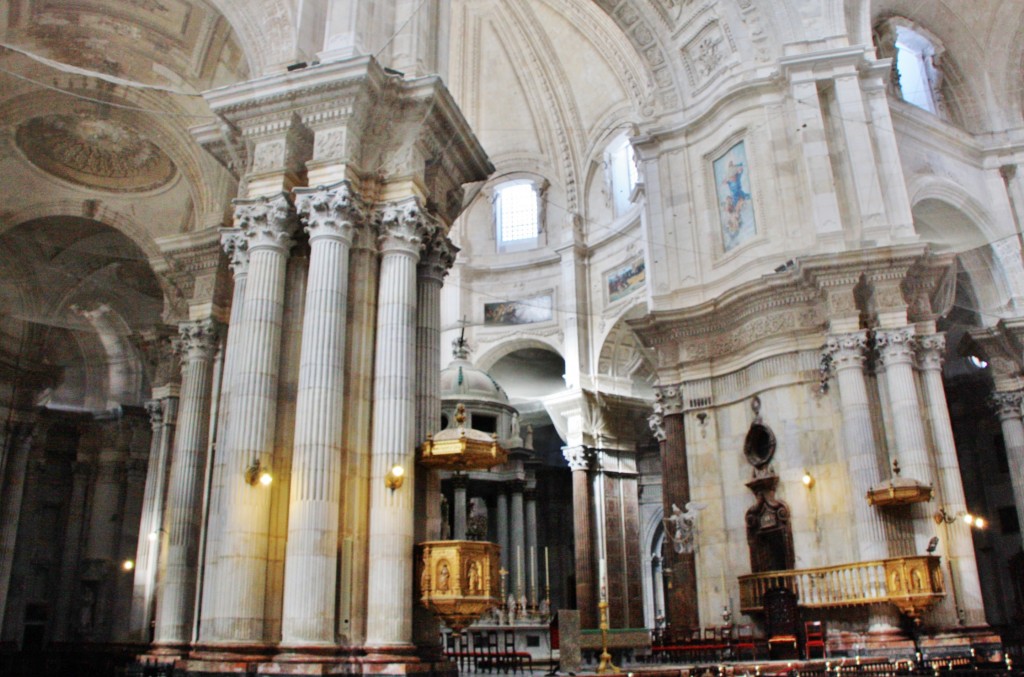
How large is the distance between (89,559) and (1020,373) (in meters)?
24.8

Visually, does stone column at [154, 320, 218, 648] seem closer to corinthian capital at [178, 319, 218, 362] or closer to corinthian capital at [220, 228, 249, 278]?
corinthian capital at [178, 319, 218, 362]

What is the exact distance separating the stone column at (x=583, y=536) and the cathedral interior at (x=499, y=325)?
12cm

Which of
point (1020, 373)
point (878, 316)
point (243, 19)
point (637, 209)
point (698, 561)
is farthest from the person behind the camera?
point (637, 209)

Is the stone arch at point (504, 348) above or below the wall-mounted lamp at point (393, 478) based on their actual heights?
above

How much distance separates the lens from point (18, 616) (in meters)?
24.7

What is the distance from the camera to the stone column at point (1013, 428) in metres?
21.6

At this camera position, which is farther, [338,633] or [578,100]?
[578,100]

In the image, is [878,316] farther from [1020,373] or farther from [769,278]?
[1020,373]

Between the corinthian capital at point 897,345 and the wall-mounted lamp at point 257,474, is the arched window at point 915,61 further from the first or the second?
the wall-mounted lamp at point 257,474

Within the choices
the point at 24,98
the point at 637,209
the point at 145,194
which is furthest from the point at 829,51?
the point at 24,98

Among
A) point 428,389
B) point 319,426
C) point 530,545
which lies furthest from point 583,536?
point 319,426

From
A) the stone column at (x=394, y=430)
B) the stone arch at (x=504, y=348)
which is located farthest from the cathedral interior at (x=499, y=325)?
the stone arch at (x=504, y=348)

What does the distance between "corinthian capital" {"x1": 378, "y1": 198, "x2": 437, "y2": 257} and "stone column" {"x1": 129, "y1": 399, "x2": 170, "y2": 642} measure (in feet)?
30.6

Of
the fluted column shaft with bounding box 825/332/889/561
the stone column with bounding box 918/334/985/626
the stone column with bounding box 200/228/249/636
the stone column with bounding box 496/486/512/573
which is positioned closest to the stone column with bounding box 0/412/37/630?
the stone column with bounding box 200/228/249/636
